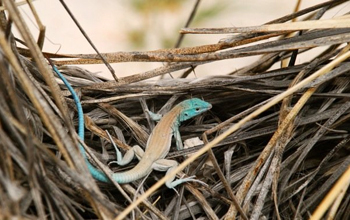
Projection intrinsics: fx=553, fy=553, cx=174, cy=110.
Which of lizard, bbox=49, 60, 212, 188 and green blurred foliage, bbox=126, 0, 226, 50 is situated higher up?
green blurred foliage, bbox=126, 0, 226, 50

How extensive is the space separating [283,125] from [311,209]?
0.23m

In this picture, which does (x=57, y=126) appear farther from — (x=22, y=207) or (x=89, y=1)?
(x=89, y=1)

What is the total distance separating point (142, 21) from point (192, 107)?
0.98m

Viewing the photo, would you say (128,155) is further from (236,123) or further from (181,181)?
(236,123)

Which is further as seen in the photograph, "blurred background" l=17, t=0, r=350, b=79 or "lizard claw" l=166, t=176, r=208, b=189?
"blurred background" l=17, t=0, r=350, b=79

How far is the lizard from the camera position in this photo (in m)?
1.26

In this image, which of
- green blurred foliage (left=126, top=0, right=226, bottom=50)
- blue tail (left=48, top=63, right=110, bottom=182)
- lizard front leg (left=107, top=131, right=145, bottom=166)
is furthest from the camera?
green blurred foliage (left=126, top=0, right=226, bottom=50)

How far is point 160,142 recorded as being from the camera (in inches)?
53.5

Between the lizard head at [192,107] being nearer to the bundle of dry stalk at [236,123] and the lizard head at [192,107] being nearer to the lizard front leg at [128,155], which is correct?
the bundle of dry stalk at [236,123]

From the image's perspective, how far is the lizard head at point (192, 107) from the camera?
1340 mm

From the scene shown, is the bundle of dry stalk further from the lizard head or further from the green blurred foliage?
the green blurred foliage

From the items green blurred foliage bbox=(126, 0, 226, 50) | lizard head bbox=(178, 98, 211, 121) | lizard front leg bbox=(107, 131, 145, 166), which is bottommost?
lizard front leg bbox=(107, 131, 145, 166)

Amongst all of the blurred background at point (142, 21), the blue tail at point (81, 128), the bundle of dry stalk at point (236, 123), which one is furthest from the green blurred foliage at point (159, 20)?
the blue tail at point (81, 128)

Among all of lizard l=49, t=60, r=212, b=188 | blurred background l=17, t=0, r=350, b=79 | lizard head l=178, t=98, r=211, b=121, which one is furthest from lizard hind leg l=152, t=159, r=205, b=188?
blurred background l=17, t=0, r=350, b=79
